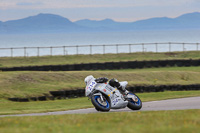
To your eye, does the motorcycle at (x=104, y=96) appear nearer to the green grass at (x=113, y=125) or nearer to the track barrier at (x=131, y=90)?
the green grass at (x=113, y=125)

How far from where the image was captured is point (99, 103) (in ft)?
48.6

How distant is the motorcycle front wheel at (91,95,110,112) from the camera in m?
14.7

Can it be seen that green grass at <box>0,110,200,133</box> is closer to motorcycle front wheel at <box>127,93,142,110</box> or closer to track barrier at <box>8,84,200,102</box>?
motorcycle front wheel at <box>127,93,142,110</box>


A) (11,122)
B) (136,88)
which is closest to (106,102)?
(11,122)

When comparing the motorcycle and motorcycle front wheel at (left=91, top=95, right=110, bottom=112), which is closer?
motorcycle front wheel at (left=91, top=95, right=110, bottom=112)

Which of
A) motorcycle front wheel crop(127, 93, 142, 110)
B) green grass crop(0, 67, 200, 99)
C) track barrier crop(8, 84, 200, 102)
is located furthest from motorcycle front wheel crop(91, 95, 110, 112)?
green grass crop(0, 67, 200, 99)

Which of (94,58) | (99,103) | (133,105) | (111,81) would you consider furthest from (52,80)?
(94,58)

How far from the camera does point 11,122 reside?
39.1ft

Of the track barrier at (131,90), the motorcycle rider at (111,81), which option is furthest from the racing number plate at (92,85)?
the track barrier at (131,90)

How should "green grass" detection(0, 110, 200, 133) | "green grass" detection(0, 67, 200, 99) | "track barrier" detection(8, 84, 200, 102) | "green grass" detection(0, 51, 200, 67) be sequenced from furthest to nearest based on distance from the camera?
1. "green grass" detection(0, 51, 200, 67)
2. "green grass" detection(0, 67, 200, 99)
3. "track barrier" detection(8, 84, 200, 102)
4. "green grass" detection(0, 110, 200, 133)

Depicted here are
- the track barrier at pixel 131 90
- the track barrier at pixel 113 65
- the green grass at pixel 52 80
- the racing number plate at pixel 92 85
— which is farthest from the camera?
the track barrier at pixel 113 65

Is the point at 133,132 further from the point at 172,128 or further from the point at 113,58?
the point at 113,58

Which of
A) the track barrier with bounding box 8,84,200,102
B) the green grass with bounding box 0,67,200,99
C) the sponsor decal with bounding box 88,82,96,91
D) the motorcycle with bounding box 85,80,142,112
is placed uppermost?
the sponsor decal with bounding box 88,82,96,91

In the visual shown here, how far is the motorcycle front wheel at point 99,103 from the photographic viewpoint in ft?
48.1
